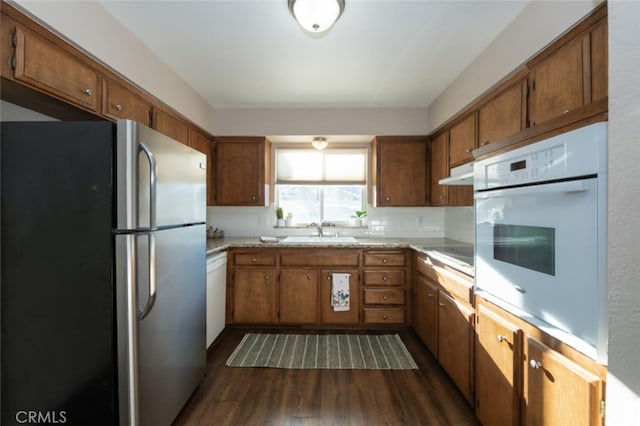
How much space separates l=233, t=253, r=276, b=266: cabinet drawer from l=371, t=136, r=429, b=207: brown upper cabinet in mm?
1355

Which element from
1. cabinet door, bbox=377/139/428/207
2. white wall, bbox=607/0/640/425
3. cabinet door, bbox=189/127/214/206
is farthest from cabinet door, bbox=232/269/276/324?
white wall, bbox=607/0/640/425

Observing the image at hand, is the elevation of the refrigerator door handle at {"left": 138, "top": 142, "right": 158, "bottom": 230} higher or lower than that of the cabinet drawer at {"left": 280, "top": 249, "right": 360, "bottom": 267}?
higher

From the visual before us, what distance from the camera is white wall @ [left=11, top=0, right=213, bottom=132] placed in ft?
4.32

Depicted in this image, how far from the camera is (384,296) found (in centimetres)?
285

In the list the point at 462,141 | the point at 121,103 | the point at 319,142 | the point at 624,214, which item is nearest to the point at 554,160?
the point at 624,214

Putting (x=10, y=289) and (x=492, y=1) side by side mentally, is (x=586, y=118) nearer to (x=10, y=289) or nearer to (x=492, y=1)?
(x=492, y=1)

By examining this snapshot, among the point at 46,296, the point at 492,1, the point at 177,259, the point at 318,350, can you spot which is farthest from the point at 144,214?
the point at 492,1

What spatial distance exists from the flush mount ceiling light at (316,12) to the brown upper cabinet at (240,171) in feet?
5.83

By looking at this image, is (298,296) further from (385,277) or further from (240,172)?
(240,172)

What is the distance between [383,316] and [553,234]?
2101mm

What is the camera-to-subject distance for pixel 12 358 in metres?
1.18

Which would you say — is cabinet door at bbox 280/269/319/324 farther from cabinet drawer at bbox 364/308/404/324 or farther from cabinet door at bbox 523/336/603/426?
cabinet door at bbox 523/336/603/426

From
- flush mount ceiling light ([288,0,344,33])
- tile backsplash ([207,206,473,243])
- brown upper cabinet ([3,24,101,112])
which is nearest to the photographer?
brown upper cabinet ([3,24,101,112])

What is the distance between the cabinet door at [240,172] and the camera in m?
3.22
